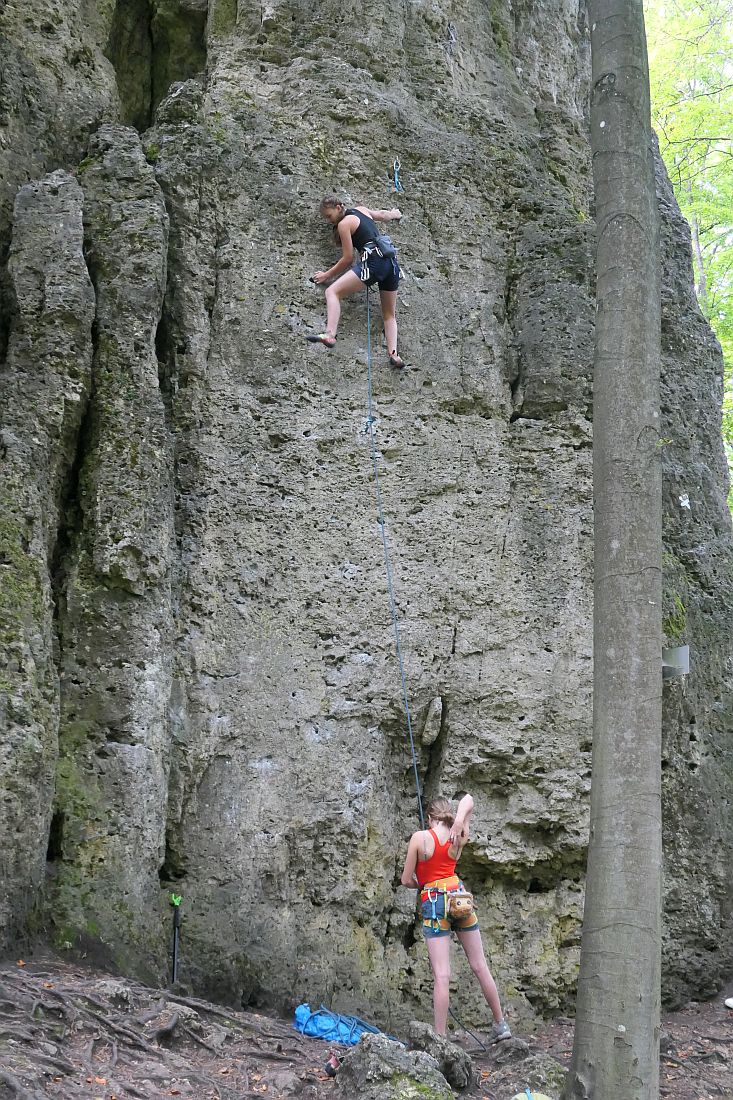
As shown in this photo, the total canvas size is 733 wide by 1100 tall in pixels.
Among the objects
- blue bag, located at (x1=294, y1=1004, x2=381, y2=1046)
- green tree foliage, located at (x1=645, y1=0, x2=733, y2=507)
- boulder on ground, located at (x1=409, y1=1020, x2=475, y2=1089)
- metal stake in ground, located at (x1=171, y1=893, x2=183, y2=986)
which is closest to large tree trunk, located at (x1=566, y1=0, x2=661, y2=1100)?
boulder on ground, located at (x1=409, y1=1020, x2=475, y2=1089)

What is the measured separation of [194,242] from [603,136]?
356 cm

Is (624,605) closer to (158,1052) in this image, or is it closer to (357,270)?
(158,1052)

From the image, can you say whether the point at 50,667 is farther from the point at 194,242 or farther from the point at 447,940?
the point at 194,242

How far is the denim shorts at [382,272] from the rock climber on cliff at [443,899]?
3977 mm

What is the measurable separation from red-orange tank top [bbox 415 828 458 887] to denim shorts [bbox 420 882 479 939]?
0.09 m

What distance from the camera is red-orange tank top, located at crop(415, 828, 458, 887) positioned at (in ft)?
21.3

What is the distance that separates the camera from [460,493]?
8258 mm

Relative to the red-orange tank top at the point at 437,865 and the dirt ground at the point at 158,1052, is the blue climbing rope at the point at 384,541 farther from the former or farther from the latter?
the dirt ground at the point at 158,1052

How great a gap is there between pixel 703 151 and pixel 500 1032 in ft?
46.4

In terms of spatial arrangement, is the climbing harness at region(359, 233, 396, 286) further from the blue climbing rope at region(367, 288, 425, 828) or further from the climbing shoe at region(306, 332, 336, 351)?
the climbing shoe at region(306, 332, 336, 351)

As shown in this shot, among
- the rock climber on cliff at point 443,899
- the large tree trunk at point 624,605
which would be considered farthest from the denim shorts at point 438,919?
the large tree trunk at point 624,605

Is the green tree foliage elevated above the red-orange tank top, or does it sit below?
above

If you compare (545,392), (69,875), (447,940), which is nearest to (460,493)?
(545,392)

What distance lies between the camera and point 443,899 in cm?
645
